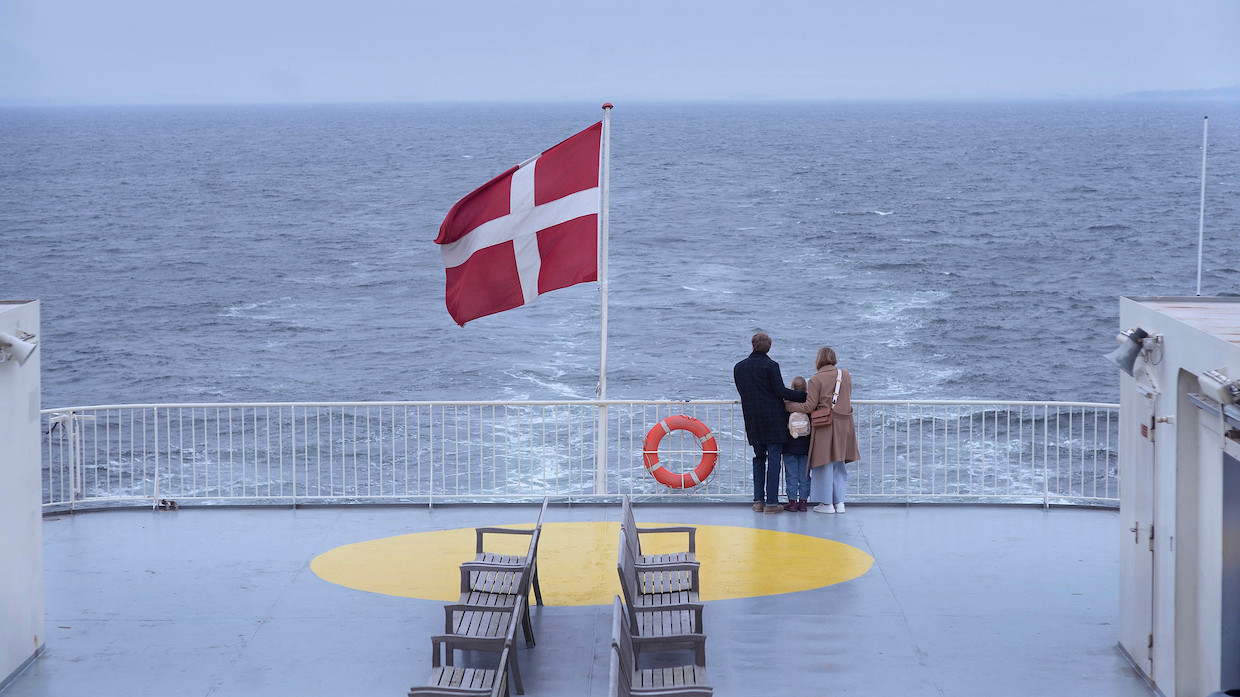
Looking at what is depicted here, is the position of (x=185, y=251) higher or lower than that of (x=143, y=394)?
higher

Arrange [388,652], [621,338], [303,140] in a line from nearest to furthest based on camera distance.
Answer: [388,652] → [621,338] → [303,140]

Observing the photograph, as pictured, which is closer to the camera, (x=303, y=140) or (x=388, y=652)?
(x=388, y=652)

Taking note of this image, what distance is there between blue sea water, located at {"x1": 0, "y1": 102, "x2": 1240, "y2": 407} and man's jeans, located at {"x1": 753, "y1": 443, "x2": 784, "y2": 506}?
72.3 feet

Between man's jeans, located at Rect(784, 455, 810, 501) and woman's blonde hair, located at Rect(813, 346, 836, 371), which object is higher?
woman's blonde hair, located at Rect(813, 346, 836, 371)

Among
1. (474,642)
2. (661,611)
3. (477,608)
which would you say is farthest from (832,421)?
(474,642)

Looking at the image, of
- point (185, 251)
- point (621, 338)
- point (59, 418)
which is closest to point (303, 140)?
point (185, 251)

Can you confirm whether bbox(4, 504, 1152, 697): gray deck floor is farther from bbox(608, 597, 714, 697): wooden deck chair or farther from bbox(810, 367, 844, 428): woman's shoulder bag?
bbox(810, 367, 844, 428): woman's shoulder bag

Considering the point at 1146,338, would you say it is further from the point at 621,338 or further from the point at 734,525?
the point at 621,338

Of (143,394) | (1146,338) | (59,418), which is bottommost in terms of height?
(143,394)

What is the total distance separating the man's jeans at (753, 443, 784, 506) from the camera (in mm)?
11117

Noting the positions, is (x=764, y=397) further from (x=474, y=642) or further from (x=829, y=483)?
(x=474, y=642)

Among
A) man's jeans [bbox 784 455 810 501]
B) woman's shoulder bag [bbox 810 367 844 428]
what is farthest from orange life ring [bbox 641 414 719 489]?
woman's shoulder bag [bbox 810 367 844 428]

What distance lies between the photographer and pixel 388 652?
26.5 feet

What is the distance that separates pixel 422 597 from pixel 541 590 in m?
0.90
